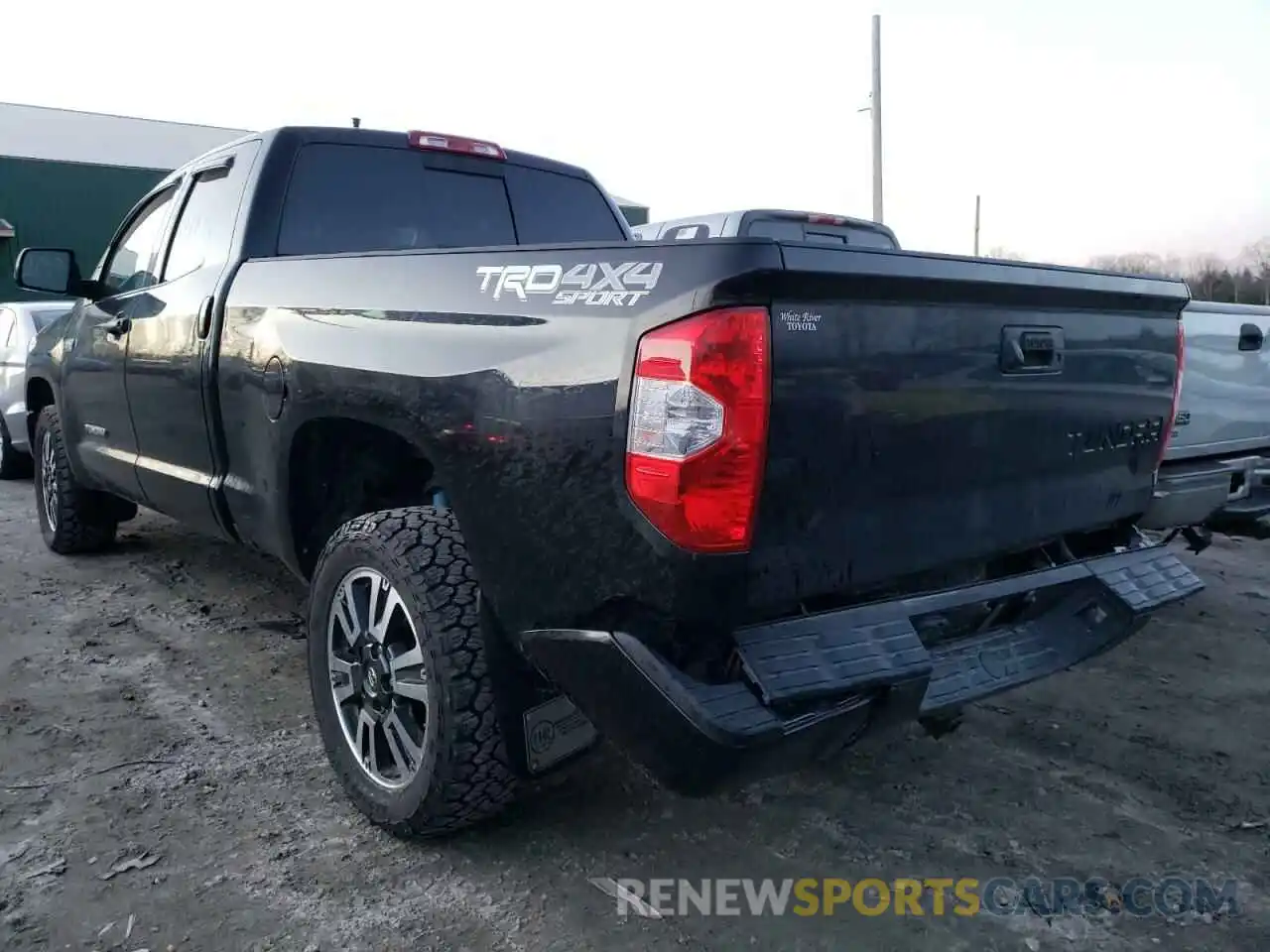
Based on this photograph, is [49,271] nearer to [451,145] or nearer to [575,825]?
[451,145]

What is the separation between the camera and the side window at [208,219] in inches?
156

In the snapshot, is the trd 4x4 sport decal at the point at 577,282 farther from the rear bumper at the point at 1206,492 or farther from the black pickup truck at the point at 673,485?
the rear bumper at the point at 1206,492

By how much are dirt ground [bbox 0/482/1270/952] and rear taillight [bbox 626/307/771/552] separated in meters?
0.76

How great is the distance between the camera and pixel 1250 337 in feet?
16.3

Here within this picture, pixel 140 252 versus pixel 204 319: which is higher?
pixel 140 252

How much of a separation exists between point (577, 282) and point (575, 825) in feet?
5.06

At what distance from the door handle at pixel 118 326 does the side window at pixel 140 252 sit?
157 millimetres

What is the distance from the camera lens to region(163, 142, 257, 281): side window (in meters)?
3.95

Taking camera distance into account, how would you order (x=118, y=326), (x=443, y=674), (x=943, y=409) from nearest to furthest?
(x=943, y=409) → (x=443, y=674) → (x=118, y=326)

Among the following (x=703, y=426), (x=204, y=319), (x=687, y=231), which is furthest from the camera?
(x=687, y=231)

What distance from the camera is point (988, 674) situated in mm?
2561

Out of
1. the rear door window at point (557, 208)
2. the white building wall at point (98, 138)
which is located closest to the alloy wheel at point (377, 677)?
the rear door window at point (557, 208)

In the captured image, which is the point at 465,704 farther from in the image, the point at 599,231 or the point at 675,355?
the point at 599,231

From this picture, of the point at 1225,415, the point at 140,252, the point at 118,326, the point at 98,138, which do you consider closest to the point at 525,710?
the point at 118,326
